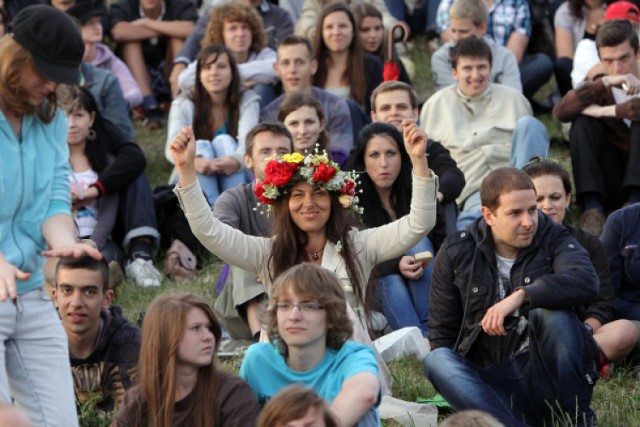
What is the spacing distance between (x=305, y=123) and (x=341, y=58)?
191 centimetres

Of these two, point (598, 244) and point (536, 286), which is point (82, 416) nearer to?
point (536, 286)

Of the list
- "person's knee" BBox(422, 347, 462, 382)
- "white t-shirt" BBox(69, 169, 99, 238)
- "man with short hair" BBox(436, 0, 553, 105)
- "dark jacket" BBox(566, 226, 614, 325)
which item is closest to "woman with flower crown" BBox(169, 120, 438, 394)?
"person's knee" BBox(422, 347, 462, 382)

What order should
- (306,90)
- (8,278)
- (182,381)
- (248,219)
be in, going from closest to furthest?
(8,278) → (182,381) → (248,219) → (306,90)

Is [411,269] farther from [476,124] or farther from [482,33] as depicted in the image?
[482,33]

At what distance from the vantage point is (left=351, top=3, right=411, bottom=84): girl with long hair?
1054cm

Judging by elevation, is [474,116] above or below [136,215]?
above

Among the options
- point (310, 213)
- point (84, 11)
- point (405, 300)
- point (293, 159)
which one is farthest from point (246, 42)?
point (310, 213)

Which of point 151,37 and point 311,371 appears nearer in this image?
point 311,371

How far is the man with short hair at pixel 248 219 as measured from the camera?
23.3 ft

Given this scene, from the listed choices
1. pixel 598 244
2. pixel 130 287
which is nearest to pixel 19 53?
pixel 598 244

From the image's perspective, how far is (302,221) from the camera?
6.23 meters

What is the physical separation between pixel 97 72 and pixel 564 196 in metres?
4.38

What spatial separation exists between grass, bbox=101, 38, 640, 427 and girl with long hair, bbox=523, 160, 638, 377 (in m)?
0.14

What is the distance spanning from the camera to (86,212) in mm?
8727
